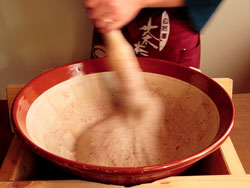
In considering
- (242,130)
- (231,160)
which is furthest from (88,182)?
(242,130)

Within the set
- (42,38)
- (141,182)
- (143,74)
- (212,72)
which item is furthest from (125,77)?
(212,72)

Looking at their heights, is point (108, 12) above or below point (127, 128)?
above

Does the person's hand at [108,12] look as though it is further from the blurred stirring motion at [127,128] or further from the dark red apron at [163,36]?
the dark red apron at [163,36]

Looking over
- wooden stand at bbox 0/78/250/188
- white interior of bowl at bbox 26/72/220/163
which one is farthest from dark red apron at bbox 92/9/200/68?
wooden stand at bbox 0/78/250/188

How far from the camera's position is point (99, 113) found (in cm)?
62

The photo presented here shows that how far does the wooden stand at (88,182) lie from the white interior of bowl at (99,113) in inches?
1.9

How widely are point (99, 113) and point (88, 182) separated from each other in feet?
0.70

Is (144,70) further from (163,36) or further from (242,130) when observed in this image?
(242,130)

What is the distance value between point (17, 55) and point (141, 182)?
0.90m

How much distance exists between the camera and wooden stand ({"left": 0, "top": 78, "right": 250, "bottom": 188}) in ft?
1.38

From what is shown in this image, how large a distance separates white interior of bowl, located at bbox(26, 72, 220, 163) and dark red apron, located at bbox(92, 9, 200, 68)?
0.69 ft

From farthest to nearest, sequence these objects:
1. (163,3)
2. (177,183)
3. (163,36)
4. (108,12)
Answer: (163,36) → (163,3) → (108,12) → (177,183)

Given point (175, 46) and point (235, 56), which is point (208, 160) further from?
point (235, 56)

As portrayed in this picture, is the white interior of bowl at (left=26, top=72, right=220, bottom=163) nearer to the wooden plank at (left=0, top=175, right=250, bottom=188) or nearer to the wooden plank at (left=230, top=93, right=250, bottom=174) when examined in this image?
the wooden plank at (left=0, top=175, right=250, bottom=188)
